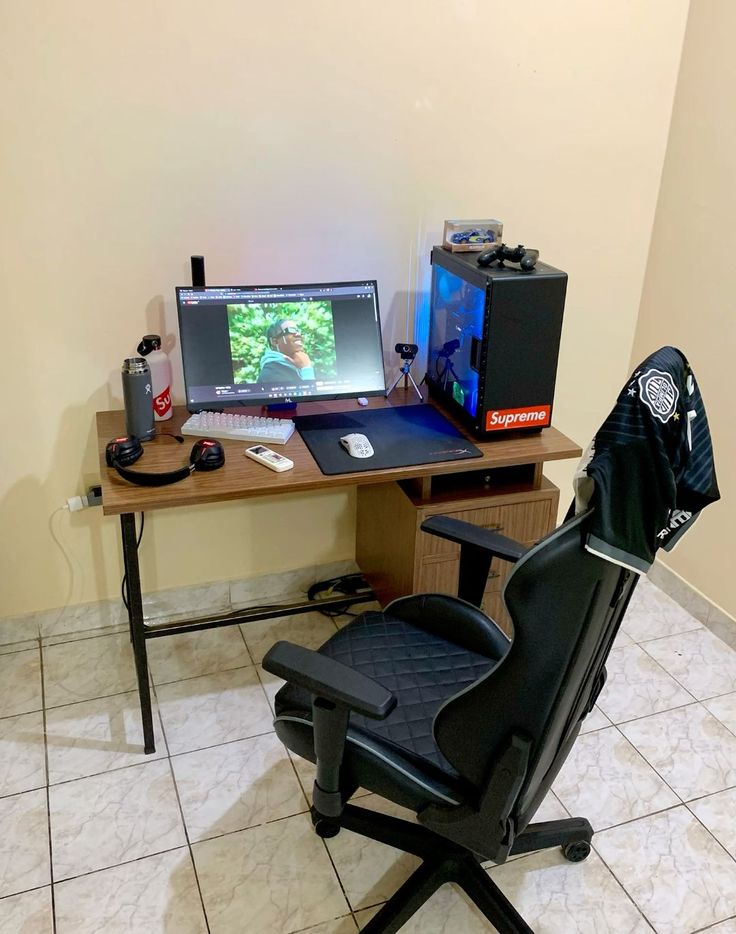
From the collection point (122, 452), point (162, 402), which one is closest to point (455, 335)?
point (162, 402)

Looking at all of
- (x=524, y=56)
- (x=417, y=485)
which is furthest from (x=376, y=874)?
(x=524, y=56)

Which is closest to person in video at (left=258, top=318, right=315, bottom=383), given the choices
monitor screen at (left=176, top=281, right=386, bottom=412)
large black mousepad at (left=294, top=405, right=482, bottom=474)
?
monitor screen at (left=176, top=281, right=386, bottom=412)

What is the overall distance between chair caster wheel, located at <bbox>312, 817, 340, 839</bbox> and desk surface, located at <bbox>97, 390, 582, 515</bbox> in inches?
30.6

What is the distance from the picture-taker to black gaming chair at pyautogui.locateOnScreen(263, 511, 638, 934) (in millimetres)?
1230

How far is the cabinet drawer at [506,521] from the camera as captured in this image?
7.34 ft

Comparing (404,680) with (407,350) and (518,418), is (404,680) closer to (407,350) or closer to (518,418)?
(518,418)

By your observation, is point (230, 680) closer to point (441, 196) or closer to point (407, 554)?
point (407, 554)

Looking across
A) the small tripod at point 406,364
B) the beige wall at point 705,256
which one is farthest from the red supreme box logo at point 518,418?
the beige wall at point 705,256

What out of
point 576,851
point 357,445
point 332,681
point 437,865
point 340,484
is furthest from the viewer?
point 357,445

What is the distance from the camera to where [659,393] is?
117 centimetres

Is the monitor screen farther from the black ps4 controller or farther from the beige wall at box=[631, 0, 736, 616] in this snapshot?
the beige wall at box=[631, 0, 736, 616]

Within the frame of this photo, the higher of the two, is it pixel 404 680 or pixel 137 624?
pixel 404 680

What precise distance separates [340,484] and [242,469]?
0.81 feet

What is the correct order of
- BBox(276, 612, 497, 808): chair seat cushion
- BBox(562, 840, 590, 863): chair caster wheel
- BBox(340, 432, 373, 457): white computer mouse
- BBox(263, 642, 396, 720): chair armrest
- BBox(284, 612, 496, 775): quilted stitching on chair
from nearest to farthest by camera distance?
BBox(263, 642, 396, 720): chair armrest → BBox(276, 612, 497, 808): chair seat cushion → BBox(284, 612, 496, 775): quilted stitching on chair → BBox(562, 840, 590, 863): chair caster wheel → BBox(340, 432, 373, 457): white computer mouse
